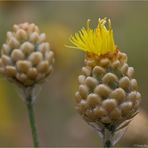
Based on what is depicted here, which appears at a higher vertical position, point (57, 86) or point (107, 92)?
point (107, 92)

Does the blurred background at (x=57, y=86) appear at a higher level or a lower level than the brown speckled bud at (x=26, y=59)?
lower

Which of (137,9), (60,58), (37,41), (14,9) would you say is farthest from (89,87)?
(137,9)

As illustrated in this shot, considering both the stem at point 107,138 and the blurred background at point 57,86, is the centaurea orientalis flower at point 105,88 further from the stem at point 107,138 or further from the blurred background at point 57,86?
the blurred background at point 57,86

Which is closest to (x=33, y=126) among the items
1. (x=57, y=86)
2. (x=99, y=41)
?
(x=99, y=41)

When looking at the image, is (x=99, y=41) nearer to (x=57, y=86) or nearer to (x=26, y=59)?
(x=26, y=59)

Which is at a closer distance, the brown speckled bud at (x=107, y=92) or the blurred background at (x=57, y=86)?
the brown speckled bud at (x=107, y=92)

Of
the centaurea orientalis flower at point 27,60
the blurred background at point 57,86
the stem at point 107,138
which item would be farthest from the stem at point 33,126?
the blurred background at point 57,86

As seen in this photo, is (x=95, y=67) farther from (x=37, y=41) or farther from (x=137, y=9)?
(x=137, y=9)
